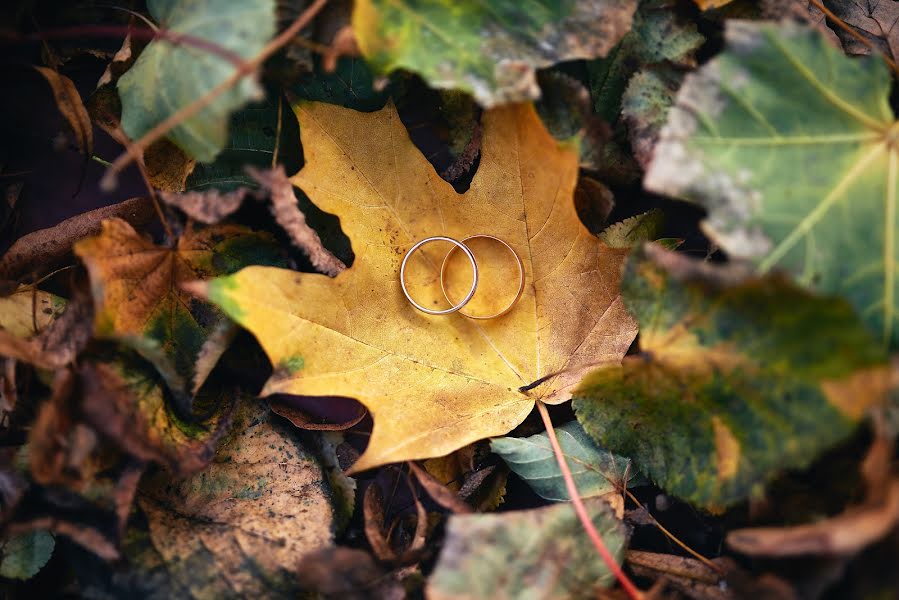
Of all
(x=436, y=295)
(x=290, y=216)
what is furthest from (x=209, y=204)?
(x=436, y=295)

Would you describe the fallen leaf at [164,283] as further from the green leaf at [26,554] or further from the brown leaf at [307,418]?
the green leaf at [26,554]

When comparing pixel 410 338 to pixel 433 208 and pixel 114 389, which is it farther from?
pixel 114 389

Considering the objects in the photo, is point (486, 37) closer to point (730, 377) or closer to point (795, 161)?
Result: point (795, 161)

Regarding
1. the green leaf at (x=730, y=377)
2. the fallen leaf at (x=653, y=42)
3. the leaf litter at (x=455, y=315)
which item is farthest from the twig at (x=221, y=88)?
the green leaf at (x=730, y=377)

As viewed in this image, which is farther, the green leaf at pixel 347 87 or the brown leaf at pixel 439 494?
the green leaf at pixel 347 87

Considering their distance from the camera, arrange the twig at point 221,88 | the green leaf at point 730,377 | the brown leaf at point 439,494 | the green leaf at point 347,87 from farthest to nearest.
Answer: the green leaf at point 347,87 < the brown leaf at point 439,494 < the twig at point 221,88 < the green leaf at point 730,377

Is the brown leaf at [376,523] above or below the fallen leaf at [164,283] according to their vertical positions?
below

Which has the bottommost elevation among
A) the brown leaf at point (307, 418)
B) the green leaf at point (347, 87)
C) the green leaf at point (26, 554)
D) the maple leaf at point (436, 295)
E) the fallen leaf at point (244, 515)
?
the green leaf at point (26, 554)
